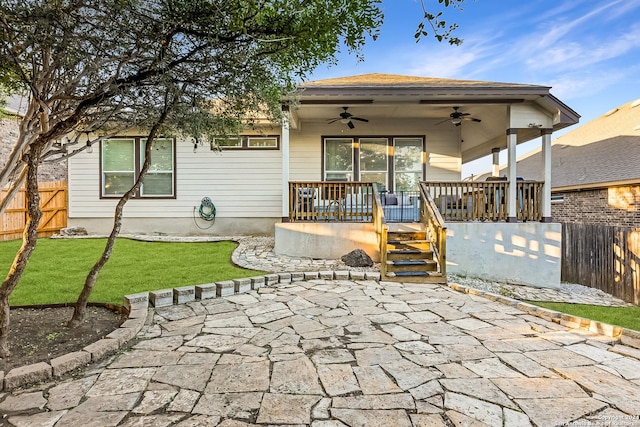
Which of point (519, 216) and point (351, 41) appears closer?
point (351, 41)

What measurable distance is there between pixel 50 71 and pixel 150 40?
1.02 metres

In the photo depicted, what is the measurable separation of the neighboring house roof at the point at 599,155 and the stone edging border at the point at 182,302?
22.6 feet

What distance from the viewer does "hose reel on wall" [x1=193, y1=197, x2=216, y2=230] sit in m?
9.98

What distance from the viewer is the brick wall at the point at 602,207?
31.8ft

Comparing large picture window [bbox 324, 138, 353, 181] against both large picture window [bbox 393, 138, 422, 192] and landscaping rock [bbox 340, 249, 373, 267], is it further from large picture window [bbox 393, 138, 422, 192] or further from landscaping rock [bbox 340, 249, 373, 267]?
landscaping rock [bbox 340, 249, 373, 267]

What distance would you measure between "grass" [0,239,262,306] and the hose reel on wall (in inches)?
61.3

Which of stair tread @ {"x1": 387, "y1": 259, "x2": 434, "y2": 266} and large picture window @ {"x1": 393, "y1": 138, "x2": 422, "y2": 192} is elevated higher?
large picture window @ {"x1": 393, "y1": 138, "x2": 422, "y2": 192}

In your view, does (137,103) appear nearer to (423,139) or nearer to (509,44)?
(423,139)

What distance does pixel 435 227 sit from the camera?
249 inches

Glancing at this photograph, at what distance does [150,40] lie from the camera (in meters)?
2.85

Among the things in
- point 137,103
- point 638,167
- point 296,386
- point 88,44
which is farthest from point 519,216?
point 88,44

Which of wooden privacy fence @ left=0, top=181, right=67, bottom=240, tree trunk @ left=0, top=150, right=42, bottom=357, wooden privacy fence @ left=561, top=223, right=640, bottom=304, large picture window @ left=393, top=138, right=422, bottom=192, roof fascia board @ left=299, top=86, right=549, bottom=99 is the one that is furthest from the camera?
large picture window @ left=393, top=138, right=422, bottom=192

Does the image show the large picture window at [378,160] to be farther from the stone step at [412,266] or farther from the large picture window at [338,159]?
the stone step at [412,266]

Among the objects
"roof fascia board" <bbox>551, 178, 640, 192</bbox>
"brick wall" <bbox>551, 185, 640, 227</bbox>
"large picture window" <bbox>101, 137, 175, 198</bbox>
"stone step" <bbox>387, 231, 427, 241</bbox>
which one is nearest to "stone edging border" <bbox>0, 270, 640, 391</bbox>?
"stone step" <bbox>387, 231, 427, 241</bbox>
